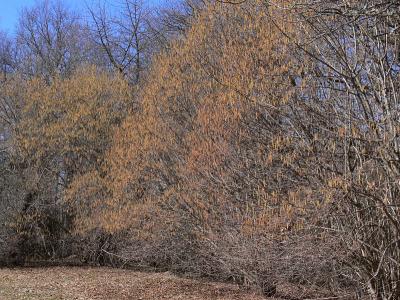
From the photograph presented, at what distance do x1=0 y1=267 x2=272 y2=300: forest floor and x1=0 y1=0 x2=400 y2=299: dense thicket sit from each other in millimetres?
526

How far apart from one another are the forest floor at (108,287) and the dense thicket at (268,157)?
0.53 m

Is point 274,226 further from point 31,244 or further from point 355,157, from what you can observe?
point 31,244

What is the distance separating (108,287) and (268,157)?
21.0 feet

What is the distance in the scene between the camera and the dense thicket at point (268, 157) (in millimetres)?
8312

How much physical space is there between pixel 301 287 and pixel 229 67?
4.56m

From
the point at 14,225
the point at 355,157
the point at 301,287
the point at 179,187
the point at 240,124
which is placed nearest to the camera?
the point at 355,157

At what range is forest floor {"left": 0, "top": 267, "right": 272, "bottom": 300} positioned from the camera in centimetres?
1203

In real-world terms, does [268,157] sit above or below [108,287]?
above

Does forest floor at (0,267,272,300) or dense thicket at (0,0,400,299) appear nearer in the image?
dense thicket at (0,0,400,299)

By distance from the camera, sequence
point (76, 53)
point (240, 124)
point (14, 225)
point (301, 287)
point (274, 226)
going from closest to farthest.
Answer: point (274, 226)
point (240, 124)
point (301, 287)
point (14, 225)
point (76, 53)

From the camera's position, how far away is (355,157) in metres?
8.52

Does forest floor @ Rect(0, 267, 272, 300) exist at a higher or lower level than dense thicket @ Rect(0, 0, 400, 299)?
lower

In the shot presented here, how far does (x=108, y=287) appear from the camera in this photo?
534 inches

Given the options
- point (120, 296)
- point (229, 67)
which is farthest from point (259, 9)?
point (120, 296)
